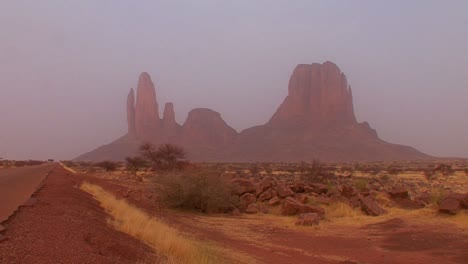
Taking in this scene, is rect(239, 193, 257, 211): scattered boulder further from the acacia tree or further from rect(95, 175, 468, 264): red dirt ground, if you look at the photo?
the acacia tree

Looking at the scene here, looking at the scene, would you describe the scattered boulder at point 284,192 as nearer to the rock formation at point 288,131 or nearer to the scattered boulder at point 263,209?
the scattered boulder at point 263,209

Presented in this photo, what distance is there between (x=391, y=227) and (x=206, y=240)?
7.08 meters

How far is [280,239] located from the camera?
15.8m

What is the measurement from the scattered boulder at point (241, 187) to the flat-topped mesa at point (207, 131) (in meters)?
116

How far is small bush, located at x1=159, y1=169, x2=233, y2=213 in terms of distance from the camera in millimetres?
23297

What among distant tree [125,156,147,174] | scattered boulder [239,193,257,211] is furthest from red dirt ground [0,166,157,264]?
distant tree [125,156,147,174]

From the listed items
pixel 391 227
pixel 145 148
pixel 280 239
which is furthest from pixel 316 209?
pixel 145 148

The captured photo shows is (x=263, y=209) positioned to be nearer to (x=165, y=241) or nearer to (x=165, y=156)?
(x=165, y=241)

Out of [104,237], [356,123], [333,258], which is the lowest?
[333,258]

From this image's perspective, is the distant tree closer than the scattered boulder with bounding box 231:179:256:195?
No

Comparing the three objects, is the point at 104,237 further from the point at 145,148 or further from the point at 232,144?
the point at 232,144

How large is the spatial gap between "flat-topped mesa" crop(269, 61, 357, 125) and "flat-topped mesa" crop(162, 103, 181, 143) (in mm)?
32094

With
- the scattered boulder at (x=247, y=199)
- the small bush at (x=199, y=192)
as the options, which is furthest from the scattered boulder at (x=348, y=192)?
the small bush at (x=199, y=192)

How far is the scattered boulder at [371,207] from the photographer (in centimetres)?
2025
